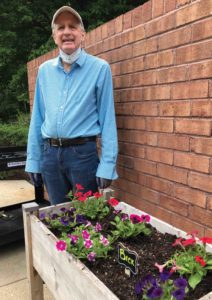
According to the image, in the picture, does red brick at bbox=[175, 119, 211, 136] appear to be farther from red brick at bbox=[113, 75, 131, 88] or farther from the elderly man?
red brick at bbox=[113, 75, 131, 88]

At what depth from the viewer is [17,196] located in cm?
480

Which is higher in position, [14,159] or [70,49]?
[70,49]

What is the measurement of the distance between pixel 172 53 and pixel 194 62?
203 mm

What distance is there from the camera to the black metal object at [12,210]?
10.2 ft

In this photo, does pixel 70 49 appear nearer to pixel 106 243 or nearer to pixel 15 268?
pixel 106 243

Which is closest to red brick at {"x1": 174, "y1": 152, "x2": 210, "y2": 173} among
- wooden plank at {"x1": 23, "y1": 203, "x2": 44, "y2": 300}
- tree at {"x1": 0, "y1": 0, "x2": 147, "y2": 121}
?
wooden plank at {"x1": 23, "y1": 203, "x2": 44, "y2": 300}

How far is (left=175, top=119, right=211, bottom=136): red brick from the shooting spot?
5.77ft

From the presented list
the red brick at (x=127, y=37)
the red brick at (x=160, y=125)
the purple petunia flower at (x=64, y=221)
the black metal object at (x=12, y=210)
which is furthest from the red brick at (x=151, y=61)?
the black metal object at (x=12, y=210)

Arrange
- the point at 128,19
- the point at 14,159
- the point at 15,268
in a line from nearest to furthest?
the point at 128,19
the point at 15,268
the point at 14,159

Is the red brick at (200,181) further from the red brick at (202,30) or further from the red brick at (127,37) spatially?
the red brick at (127,37)

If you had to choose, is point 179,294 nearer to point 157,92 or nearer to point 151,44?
point 157,92

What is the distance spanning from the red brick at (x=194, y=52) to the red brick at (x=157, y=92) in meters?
0.19

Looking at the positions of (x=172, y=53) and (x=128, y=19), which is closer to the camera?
(x=172, y=53)

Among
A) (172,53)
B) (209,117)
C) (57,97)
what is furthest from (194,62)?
(57,97)
